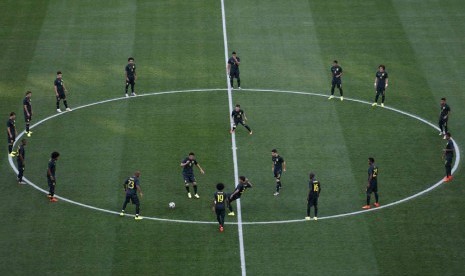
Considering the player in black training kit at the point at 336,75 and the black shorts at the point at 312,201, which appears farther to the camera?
the player in black training kit at the point at 336,75

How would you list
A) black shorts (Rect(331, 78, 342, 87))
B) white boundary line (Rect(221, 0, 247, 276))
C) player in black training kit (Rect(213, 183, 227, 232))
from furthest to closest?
black shorts (Rect(331, 78, 342, 87)) < player in black training kit (Rect(213, 183, 227, 232)) < white boundary line (Rect(221, 0, 247, 276))

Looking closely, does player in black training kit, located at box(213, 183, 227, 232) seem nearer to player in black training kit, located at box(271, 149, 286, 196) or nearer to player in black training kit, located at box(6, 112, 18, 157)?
player in black training kit, located at box(271, 149, 286, 196)

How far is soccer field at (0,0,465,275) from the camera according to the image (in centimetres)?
3341

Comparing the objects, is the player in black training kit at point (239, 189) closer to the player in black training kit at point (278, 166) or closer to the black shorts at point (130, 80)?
the player in black training kit at point (278, 166)

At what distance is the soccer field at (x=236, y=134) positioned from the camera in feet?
110

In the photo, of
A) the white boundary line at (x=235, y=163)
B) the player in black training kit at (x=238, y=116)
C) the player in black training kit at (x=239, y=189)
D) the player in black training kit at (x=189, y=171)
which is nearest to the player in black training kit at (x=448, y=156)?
the player in black training kit at (x=239, y=189)

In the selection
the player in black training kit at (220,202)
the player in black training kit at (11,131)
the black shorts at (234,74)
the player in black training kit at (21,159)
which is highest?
the black shorts at (234,74)

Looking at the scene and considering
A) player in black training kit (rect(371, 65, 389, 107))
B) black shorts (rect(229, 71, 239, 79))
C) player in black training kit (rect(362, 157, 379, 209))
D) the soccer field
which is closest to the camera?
the soccer field

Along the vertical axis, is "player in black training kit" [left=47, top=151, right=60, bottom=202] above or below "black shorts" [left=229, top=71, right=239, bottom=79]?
below

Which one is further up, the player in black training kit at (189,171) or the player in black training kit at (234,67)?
the player in black training kit at (234,67)

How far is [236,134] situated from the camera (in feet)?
137

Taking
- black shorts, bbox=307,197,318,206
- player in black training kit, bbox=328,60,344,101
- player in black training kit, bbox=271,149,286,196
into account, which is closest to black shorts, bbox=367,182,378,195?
black shorts, bbox=307,197,318,206

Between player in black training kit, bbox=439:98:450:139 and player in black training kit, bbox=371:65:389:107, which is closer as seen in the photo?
player in black training kit, bbox=439:98:450:139

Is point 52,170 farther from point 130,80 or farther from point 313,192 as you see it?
point 130,80
